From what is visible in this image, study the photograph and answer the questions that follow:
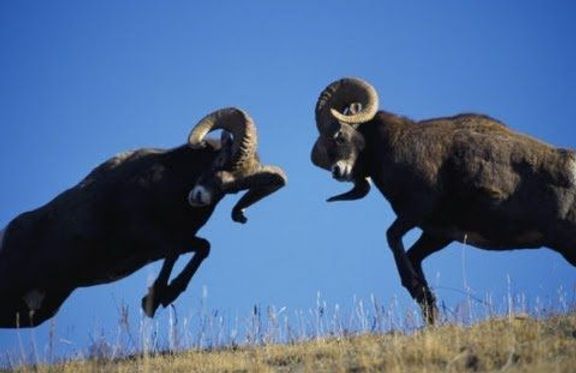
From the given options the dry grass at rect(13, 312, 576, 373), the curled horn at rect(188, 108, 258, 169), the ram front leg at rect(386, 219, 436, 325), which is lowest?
the dry grass at rect(13, 312, 576, 373)

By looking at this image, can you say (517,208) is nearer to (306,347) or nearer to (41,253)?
(306,347)

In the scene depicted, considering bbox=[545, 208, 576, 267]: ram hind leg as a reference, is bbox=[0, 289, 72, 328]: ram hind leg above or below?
above

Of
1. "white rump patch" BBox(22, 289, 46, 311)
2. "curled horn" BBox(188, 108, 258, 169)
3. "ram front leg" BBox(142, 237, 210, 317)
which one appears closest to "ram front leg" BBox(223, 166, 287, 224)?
"curled horn" BBox(188, 108, 258, 169)

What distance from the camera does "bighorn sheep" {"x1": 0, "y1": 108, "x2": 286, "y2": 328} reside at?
15078 millimetres

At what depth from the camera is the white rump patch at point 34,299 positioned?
51.4ft

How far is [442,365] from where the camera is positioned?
29.9 ft

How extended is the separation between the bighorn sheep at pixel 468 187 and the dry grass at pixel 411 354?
1680 millimetres

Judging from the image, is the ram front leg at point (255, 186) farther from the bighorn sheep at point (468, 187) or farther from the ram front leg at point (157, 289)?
the bighorn sheep at point (468, 187)

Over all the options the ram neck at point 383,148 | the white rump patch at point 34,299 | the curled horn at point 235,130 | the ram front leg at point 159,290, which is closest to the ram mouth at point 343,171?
the ram neck at point 383,148

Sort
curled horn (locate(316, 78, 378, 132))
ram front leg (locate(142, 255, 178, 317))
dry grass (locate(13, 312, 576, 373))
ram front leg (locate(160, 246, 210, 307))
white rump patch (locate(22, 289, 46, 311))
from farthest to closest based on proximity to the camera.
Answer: white rump patch (locate(22, 289, 46, 311))
curled horn (locate(316, 78, 378, 132))
ram front leg (locate(160, 246, 210, 307))
ram front leg (locate(142, 255, 178, 317))
dry grass (locate(13, 312, 576, 373))

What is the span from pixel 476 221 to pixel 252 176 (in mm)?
3835

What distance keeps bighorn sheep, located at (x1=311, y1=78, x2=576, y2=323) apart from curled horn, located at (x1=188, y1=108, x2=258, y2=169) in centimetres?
205

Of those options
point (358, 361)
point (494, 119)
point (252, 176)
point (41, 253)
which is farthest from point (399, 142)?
point (41, 253)

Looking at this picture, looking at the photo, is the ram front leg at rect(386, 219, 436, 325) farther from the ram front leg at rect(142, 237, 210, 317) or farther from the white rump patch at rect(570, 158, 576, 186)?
the ram front leg at rect(142, 237, 210, 317)
